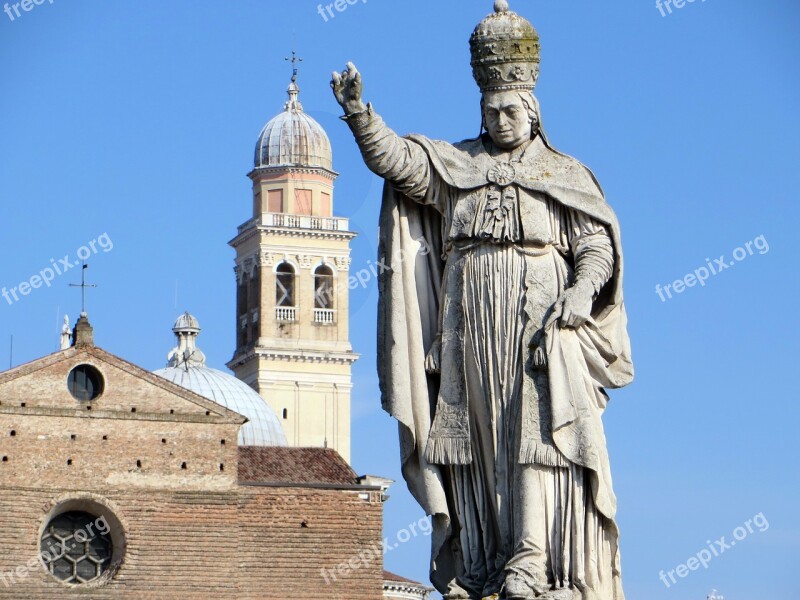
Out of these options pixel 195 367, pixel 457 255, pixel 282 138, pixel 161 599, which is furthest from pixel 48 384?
pixel 457 255

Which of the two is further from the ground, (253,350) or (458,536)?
(253,350)

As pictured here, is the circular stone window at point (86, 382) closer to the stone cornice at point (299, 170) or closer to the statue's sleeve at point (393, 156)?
the stone cornice at point (299, 170)

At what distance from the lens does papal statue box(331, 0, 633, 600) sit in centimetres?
1117

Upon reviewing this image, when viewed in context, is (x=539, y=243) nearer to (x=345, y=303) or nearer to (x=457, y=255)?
(x=457, y=255)

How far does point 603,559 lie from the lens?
11.2 meters

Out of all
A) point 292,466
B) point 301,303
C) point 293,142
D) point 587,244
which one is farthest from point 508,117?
point 301,303

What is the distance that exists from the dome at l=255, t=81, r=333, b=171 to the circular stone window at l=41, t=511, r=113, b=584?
47.8 m

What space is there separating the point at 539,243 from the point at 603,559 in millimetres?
1485

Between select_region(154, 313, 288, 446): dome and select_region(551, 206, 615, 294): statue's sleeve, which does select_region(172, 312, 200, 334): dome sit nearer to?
select_region(154, 313, 288, 446): dome

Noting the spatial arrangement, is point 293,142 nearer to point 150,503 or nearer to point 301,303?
point 301,303

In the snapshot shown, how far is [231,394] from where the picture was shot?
109m

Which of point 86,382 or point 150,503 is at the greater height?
point 86,382

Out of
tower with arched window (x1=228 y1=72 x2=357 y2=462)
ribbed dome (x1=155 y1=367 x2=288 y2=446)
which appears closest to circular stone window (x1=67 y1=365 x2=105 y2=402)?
ribbed dome (x1=155 y1=367 x2=288 y2=446)

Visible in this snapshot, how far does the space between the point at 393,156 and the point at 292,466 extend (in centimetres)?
7203
